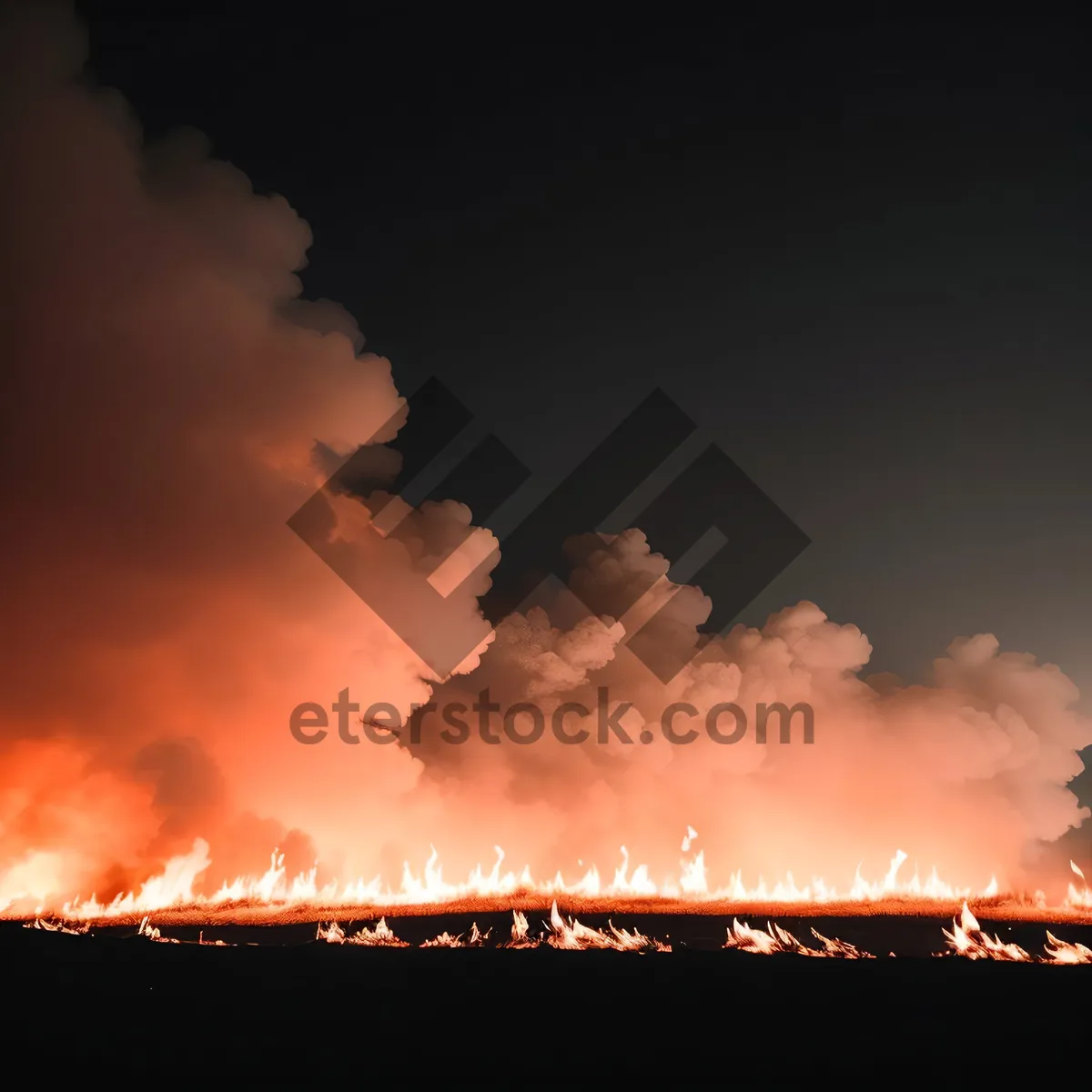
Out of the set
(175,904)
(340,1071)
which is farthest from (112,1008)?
(175,904)

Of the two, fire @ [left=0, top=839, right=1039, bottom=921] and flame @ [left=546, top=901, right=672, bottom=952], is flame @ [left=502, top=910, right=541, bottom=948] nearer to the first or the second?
flame @ [left=546, top=901, right=672, bottom=952]

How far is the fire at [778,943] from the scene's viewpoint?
13719mm

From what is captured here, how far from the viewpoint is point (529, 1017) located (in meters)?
9.07

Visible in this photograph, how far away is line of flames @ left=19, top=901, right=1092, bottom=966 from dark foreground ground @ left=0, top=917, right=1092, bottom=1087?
72.3 inches

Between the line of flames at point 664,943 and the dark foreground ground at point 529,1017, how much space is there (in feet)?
6.02

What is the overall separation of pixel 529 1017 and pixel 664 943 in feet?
24.3

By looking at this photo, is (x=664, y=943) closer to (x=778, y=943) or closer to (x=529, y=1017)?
(x=778, y=943)

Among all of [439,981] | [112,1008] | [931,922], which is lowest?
[112,1008]

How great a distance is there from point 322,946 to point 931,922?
47.2 ft

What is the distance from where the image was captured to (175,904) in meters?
21.8

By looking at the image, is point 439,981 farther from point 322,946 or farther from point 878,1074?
point 878,1074

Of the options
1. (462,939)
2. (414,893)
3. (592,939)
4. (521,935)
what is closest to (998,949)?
(592,939)

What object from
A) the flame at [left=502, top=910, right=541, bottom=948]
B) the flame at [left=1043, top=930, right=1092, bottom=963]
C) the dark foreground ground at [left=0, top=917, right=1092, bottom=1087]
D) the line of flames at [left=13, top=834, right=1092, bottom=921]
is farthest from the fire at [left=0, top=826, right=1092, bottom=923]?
→ the dark foreground ground at [left=0, top=917, right=1092, bottom=1087]

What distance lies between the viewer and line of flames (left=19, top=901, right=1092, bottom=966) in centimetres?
1320
